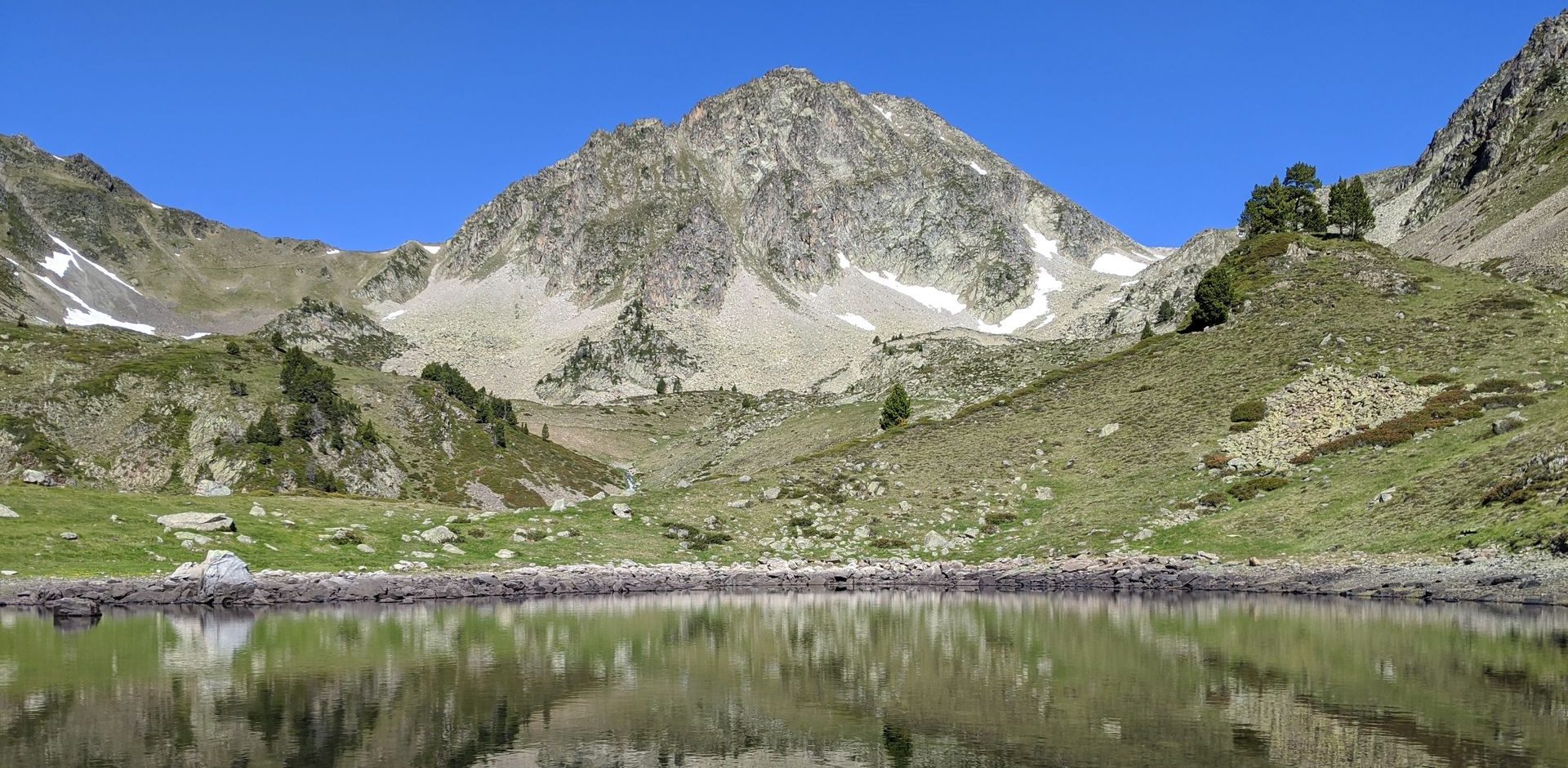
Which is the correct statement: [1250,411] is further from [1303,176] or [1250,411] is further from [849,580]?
[1303,176]

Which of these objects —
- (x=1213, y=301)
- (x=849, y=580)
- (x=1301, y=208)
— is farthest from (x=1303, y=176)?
(x=849, y=580)

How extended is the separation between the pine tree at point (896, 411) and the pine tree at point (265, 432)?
194 ft

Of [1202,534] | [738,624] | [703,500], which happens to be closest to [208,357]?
[703,500]

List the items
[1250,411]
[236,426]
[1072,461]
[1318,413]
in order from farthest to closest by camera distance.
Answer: [236,426]
[1072,461]
[1250,411]
[1318,413]

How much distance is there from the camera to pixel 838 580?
5572 cm

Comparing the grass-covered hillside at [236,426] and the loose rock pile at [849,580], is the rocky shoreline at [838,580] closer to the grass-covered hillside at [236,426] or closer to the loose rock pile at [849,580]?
the loose rock pile at [849,580]

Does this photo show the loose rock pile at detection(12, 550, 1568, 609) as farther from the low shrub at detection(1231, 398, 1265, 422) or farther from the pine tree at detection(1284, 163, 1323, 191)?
the pine tree at detection(1284, 163, 1323, 191)

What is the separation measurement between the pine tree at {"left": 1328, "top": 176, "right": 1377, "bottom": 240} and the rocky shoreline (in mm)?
97540

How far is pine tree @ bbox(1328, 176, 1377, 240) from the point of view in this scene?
129500 mm

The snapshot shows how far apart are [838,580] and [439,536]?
23.0 m

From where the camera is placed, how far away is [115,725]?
19.5 m

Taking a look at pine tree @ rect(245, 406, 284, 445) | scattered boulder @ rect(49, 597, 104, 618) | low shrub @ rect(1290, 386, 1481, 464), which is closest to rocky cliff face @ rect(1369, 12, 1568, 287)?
low shrub @ rect(1290, 386, 1481, 464)

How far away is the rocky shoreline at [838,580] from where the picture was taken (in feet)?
129

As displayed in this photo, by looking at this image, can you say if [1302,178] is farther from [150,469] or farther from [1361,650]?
[150,469]
